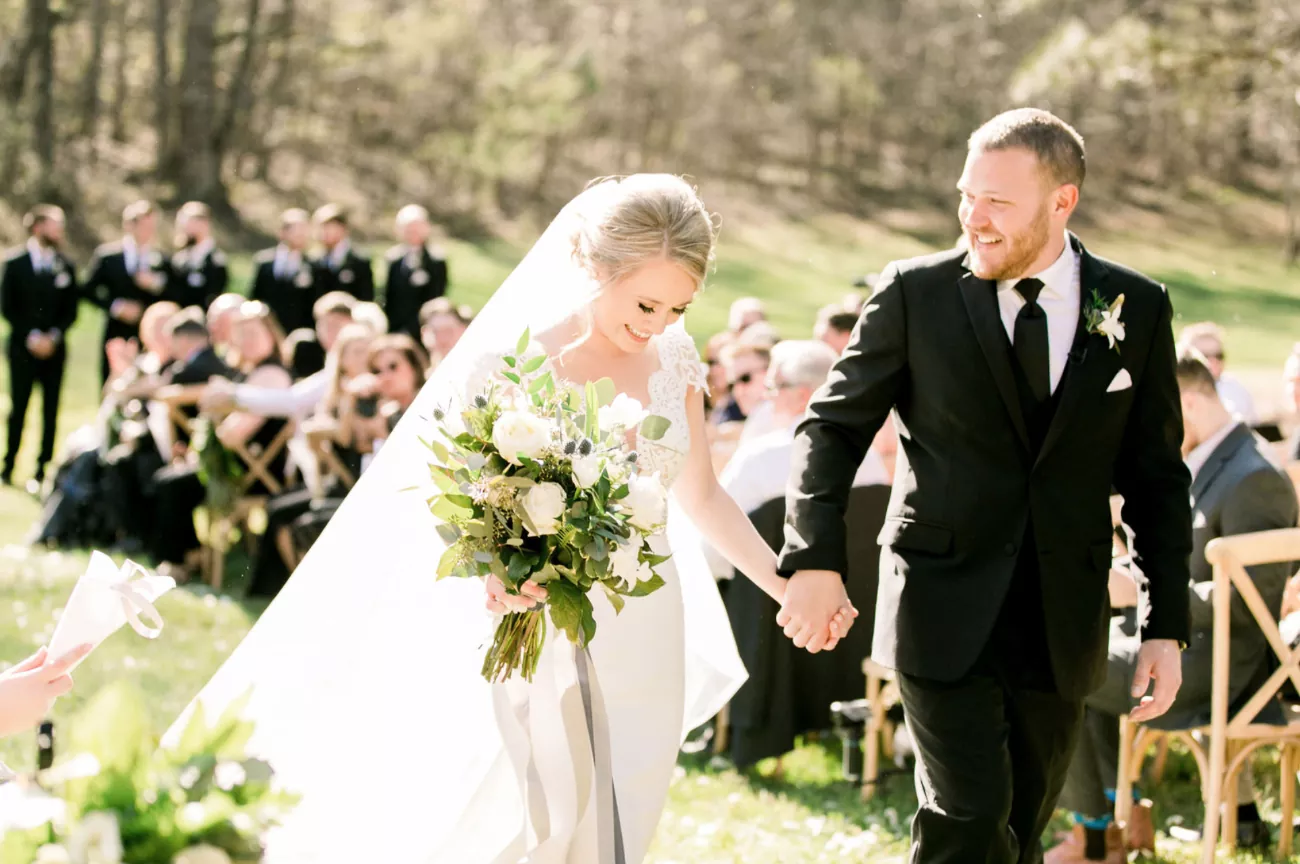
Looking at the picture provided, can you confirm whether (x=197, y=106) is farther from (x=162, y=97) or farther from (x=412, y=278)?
(x=412, y=278)

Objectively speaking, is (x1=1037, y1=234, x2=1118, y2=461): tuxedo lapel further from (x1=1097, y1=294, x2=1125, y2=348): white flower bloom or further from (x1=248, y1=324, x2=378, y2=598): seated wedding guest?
(x1=248, y1=324, x2=378, y2=598): seated wedding guest

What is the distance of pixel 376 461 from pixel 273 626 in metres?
0.56

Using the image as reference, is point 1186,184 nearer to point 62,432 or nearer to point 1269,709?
point 62,432

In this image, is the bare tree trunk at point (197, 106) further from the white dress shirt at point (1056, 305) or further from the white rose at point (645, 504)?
the white rose at point (645, 504)

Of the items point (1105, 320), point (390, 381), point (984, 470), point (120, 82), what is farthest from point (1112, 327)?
point (120, 82)

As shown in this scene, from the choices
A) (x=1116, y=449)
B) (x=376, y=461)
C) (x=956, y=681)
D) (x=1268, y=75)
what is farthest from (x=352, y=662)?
(x=1268, y=75)

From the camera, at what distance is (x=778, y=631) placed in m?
6.64

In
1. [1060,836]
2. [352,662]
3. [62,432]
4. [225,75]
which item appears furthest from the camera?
[225,75]

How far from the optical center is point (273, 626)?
4.72 m

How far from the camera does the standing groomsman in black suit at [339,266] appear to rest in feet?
46.8

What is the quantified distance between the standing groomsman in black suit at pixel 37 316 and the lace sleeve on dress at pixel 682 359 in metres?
10.8

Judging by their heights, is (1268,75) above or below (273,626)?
above

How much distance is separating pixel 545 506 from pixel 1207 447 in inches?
115

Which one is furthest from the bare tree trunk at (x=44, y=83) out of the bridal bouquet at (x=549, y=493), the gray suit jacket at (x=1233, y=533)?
the bridal bouquet at (x=549, y=493)
